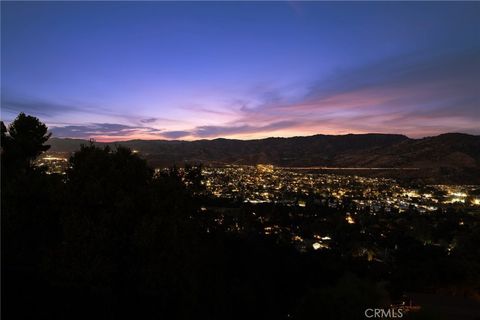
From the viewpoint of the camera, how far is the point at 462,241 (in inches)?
998

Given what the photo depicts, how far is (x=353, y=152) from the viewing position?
99.3 m

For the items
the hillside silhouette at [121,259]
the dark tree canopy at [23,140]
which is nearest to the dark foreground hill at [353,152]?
→ the dark tree canopy at [23,140]

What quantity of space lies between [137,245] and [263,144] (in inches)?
4176

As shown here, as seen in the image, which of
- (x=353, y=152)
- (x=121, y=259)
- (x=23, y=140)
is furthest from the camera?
(x=353, y=152)

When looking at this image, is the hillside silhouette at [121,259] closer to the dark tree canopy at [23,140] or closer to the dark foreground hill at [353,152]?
the dark tree canopy at [23,140]

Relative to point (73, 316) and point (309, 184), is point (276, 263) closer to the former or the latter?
point (73, 316)

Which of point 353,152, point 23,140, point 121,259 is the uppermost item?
point 353,152

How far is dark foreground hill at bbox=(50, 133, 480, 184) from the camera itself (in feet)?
224

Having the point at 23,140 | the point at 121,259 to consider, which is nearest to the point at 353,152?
the point at 23,140

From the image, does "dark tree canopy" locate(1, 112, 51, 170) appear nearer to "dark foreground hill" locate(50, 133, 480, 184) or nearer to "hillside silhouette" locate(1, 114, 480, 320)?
"hillside silhouette" locate(1, 114, 480, 320)

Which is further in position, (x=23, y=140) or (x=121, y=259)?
(x=23, y=140)

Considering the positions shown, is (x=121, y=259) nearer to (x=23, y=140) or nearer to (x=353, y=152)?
(x=23, y=140)

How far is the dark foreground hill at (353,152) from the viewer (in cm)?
6819

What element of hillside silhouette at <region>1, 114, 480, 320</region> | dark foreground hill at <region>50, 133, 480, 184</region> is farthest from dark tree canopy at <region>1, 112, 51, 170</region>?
dark foreground hill at <region>50, 133, 480, 184</region>
